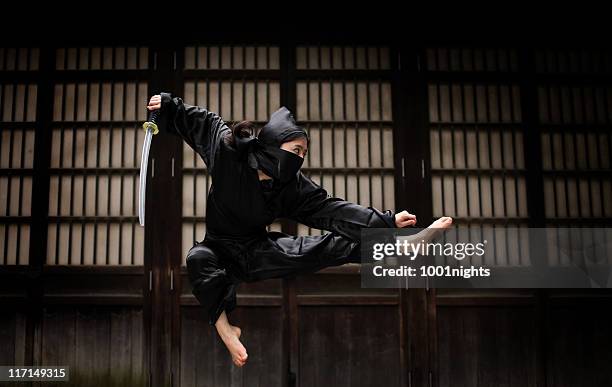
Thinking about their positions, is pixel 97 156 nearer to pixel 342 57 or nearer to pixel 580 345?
pixel 342 57

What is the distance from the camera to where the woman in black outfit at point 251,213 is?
2.96 meters

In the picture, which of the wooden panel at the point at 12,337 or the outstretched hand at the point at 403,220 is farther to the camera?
the wooden panel at the point at 12,337

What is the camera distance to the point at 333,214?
10.2 ft

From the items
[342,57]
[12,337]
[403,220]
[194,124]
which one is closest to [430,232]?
[403,220]

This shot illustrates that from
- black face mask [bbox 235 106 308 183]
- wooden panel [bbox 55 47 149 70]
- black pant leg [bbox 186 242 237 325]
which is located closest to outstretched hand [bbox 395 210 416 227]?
black face mask [bbox 235 106 308 183]

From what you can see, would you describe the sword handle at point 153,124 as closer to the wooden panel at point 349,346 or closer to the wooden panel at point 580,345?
the wooden panel at point 349,346

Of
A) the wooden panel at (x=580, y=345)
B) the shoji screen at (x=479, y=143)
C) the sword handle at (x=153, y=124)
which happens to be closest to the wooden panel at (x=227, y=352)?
the shoji screen at (x=479, y=143)

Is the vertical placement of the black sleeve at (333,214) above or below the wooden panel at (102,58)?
below

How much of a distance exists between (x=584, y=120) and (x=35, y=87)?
5.07m

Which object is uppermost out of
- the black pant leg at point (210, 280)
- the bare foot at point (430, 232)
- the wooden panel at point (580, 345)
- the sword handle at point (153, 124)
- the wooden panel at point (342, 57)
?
the wooden panel at point (342, 57)

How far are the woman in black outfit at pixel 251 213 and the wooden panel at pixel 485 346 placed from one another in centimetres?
271

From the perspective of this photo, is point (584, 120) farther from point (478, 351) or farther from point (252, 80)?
point (252, 80)

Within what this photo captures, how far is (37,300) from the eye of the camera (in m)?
5.45

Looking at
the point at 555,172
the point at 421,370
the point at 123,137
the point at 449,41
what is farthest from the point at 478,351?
the point at 123,137
